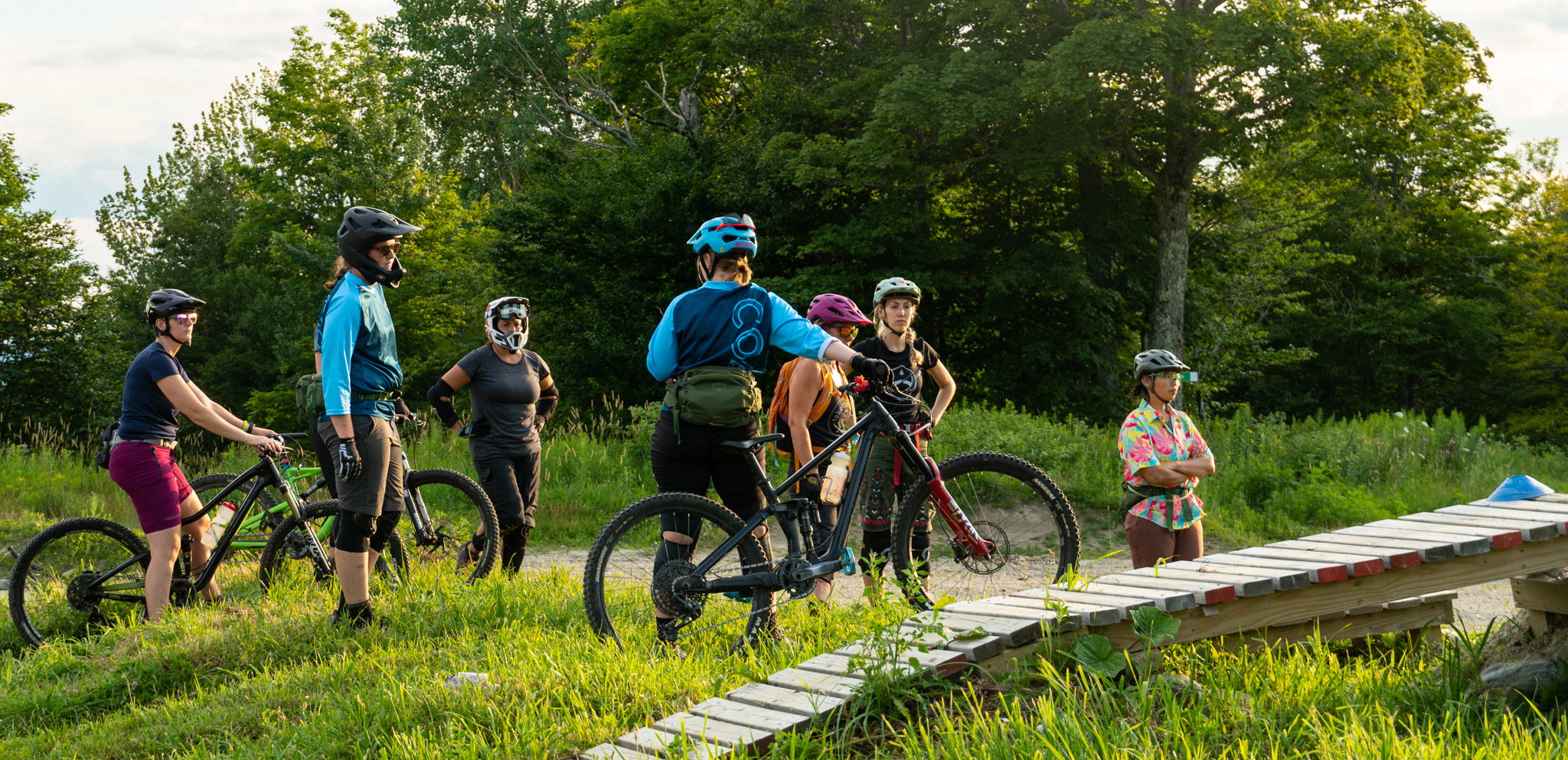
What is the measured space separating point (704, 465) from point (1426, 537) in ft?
9.92

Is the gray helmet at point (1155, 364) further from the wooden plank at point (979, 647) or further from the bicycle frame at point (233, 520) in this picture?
the bicycle frame at point (233, 520)

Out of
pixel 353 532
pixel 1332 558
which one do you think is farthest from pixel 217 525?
pixel 1332 558

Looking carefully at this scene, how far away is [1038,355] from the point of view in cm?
2073

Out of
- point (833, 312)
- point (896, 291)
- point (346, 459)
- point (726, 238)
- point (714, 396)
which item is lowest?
point (346, 459)

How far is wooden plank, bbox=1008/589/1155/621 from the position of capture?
3.80 meters

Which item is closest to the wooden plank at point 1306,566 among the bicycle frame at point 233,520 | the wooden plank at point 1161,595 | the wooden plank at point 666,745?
the wooden plank at point 1161,595

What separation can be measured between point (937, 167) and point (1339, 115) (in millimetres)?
6853

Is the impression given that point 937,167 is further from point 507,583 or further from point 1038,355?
point 507,583

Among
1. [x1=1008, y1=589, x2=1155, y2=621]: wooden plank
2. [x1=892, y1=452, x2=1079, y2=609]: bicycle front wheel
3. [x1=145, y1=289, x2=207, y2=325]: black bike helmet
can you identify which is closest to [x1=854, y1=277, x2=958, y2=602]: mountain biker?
[x1=892, y1=452, x2=1079, y2=609]: bicycle front wheel

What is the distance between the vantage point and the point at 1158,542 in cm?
527

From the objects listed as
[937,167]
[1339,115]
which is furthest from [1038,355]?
[1339,115]

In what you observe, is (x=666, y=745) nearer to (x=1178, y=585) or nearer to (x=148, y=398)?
(x=1178, y=585)

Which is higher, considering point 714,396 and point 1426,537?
point 714,396

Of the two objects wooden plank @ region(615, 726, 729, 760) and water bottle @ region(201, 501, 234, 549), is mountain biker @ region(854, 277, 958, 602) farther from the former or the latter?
water bottle @ region(201, 501, 234, 549)
